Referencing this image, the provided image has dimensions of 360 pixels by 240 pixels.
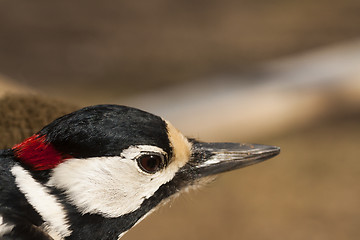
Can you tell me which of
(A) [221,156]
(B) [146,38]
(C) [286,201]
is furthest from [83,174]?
(B) [146,38]

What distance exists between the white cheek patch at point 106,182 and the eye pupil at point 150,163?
16 mm

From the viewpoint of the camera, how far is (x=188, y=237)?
452 cm

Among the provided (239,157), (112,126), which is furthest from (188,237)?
(112,126)

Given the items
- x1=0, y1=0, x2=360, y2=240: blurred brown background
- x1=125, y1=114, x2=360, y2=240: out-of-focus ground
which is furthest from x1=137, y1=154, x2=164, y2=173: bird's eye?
x1=125, y1=114, x2=360, y2=240: out-of-focus ground

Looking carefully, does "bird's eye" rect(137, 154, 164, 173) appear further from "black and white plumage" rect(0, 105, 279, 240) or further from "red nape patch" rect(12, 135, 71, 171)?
"red nape patch" rect(12, 135, 71, 171)

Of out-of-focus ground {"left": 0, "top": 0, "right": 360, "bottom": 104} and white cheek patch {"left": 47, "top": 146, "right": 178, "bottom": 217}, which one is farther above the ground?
out-of-focus ground {"left": 0, "top": 0, "right": 360, "bottom": 104}

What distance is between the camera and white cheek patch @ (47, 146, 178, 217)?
1.69 m

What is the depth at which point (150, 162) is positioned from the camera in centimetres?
179

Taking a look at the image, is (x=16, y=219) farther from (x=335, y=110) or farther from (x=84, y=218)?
(x=335, y=110)

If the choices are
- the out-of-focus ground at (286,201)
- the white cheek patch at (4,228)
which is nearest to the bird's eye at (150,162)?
the white cheek patch at (4,228)

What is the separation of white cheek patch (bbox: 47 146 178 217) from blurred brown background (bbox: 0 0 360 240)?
2.01 ft

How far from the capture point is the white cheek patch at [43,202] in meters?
1.67

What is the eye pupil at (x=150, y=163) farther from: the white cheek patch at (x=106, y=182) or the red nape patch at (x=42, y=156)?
the red nape patch at (x=42, y=156)

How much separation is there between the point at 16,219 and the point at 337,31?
247 inches
